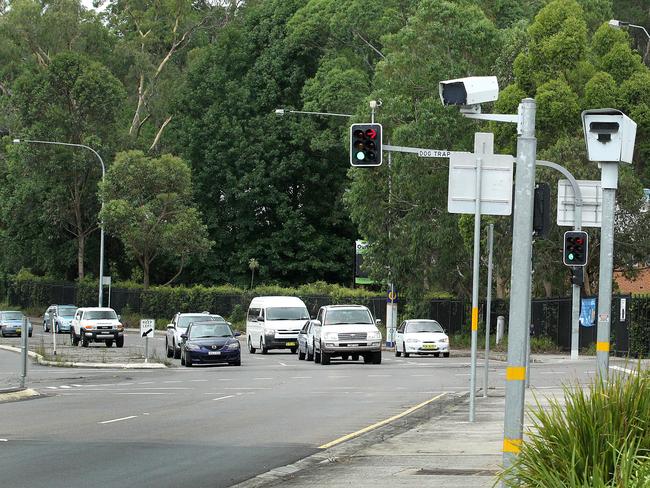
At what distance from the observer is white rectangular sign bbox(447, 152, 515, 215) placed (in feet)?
63.4

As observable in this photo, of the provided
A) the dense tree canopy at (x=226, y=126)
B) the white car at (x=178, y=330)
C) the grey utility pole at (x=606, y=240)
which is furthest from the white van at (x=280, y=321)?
the grey utility pole at (x=606, y=240)

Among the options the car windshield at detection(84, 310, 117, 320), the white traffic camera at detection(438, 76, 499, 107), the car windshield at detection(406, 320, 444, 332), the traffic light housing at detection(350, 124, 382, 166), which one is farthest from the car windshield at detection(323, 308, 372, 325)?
the white traffic camera at detection(438, 76, 499, 107)

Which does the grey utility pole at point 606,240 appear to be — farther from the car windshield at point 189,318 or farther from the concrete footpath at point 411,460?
the car windshield at point 189,318

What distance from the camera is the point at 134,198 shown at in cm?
7925

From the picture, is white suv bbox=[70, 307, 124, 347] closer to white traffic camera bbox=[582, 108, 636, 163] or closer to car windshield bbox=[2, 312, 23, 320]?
car windshield bbox=[2, 312, 23, 320]

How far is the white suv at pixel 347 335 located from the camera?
43.2 metres

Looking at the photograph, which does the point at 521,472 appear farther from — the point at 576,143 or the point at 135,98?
the point at 135,98

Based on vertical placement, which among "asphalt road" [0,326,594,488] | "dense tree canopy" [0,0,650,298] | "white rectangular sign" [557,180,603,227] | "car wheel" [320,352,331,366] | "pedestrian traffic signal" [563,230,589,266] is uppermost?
"dense tree canopy" [0,0,650,298]

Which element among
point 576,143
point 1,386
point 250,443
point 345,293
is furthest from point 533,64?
point 250,443

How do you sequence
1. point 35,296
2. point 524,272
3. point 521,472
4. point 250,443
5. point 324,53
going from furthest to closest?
point 35,296
point 324,53
point 250,443
point 524,272
point 521,472

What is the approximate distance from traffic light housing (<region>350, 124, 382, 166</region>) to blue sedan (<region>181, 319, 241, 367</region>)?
18.0 m

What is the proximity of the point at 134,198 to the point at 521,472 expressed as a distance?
232 feet

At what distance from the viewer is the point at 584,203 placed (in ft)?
99.8

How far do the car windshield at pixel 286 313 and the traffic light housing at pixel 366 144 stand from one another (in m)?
26.8
